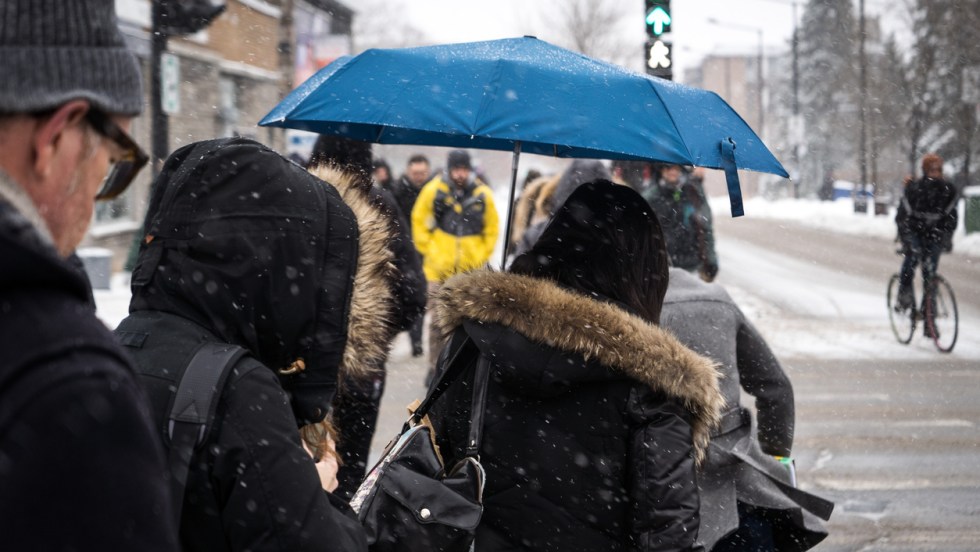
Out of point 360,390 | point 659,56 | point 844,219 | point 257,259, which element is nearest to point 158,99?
point 659,56

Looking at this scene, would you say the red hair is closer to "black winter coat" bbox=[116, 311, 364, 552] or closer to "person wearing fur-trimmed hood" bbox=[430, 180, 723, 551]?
"person wearing fur-trimmed hood" bbox=[430, 180, 723, 551]

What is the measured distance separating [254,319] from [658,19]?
10.3m

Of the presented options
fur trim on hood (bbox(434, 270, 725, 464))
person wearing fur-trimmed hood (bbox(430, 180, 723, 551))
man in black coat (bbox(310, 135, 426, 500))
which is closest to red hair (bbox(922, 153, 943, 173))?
man in black coat (bbox(310, 135, 426, 500))

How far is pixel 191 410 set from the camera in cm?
177

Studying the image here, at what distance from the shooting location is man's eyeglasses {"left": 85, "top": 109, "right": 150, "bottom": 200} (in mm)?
1335

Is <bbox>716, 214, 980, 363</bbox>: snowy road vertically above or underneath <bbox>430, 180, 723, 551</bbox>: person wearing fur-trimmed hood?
underneath

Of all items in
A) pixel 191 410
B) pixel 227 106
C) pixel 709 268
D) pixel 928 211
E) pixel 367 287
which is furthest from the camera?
pixel 227 106

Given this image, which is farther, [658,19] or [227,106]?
[227,106]

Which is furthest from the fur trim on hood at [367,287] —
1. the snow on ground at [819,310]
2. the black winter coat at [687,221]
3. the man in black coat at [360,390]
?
the snow on ground at [819,310]

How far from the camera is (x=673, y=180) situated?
9672mm

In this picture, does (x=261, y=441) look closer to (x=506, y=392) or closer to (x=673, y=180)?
(x=506, y=392)

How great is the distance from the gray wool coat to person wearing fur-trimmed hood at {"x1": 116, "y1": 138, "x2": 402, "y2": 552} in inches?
54.9

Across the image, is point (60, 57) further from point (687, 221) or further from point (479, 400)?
point (687, 221)

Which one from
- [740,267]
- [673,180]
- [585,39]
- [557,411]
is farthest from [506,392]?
[585,39]
